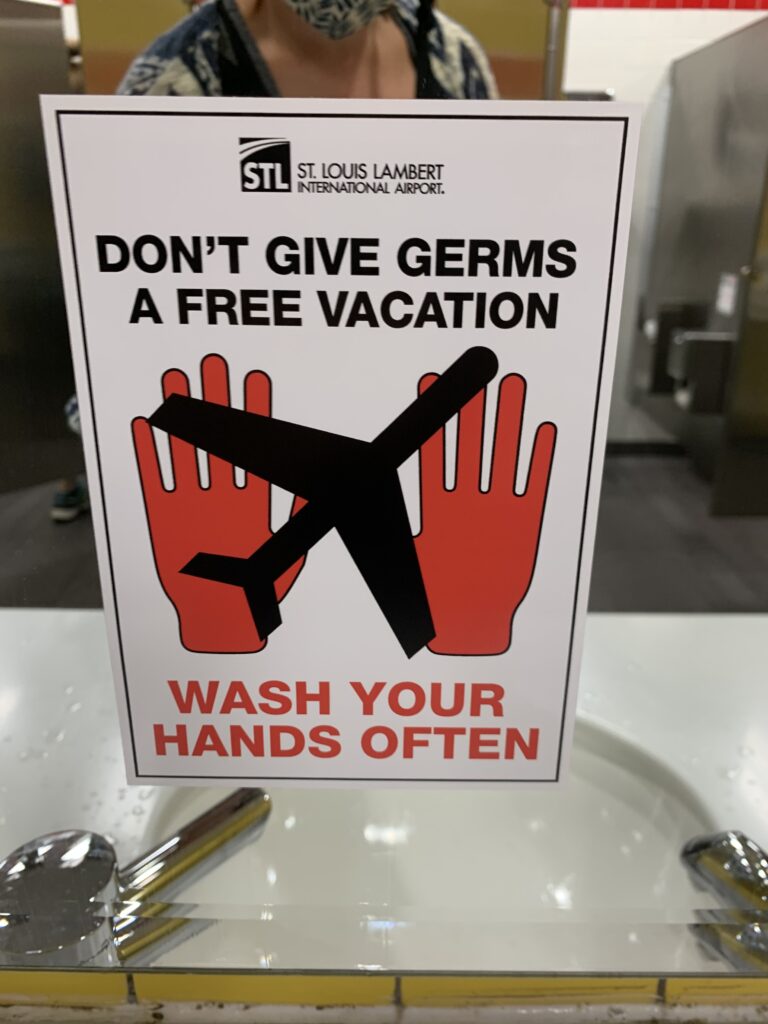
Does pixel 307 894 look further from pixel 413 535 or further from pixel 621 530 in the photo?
pixel 621 530

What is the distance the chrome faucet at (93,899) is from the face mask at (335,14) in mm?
402

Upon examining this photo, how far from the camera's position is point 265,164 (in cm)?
28

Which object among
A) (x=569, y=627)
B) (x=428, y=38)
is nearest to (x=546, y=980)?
(x=569, y=627)

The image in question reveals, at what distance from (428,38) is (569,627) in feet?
0.96

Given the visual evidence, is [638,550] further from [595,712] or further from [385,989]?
[385,989]

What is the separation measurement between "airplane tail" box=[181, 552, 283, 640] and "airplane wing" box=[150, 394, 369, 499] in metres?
0.04

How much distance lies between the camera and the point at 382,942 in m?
0.43

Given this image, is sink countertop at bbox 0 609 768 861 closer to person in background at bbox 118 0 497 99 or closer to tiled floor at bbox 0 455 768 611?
tiled floor at bbox 0 455 768 611

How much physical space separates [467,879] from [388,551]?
1.01 ft

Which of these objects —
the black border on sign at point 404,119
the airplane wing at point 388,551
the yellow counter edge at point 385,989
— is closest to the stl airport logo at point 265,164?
the black border on sign at point 404,119

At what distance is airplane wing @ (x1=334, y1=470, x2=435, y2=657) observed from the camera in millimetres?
335

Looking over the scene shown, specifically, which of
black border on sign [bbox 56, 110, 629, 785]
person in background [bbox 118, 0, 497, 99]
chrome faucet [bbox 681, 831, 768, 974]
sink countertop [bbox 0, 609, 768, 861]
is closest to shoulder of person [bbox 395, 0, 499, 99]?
person in background [bbox 118, 0, 497, 99]

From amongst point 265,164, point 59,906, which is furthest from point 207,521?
point 59,906

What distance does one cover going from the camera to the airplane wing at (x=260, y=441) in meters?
0.32
